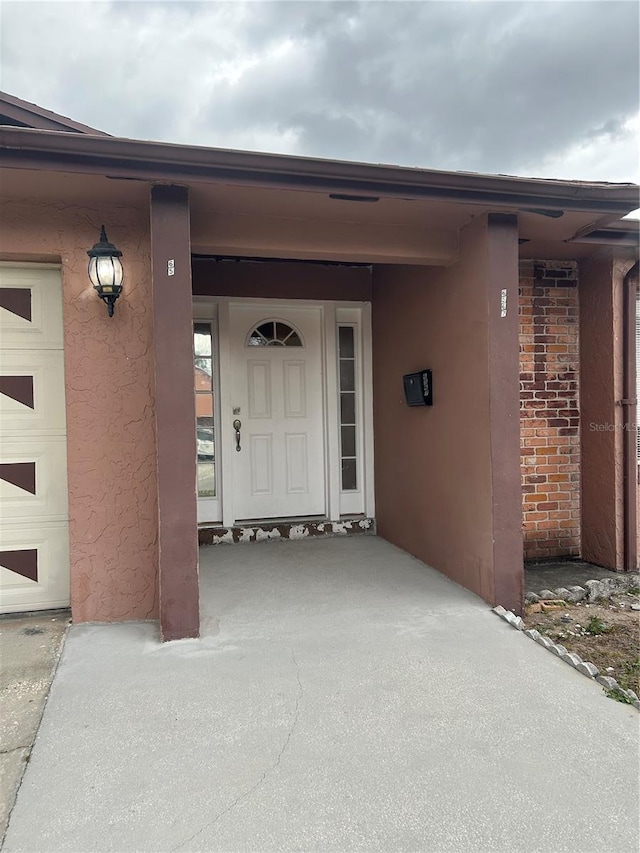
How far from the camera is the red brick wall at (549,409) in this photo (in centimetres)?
455

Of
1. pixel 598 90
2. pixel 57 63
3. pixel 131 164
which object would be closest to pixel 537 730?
pixel 131 164

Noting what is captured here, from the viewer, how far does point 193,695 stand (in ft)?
7.77

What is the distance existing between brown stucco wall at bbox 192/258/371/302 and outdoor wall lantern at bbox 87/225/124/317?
1.80m

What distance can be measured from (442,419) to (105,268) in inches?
97.0

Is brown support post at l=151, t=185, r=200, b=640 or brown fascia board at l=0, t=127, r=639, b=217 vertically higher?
brown fascia board at l=0, t=127, r=639, b=217

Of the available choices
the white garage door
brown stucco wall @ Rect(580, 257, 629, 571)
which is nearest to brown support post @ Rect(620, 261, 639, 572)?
brown stucco wall @ Rect(580, 257, 629, 571)

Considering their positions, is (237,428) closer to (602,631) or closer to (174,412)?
(174,412)

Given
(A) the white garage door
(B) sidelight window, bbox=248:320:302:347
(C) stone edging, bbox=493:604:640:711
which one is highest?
(B) sidelight window, bbox=248:320:302:347

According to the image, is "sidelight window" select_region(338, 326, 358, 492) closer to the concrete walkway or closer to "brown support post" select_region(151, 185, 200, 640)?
the concrete walkway

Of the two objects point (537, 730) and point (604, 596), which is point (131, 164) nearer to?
point (537, 730)

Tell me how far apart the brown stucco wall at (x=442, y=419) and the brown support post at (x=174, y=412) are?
181cm

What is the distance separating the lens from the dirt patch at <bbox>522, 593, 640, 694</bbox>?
2.97m

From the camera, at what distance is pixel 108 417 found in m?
3.21

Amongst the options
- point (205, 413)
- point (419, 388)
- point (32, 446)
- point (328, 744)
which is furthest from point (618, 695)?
point (205, 413)
